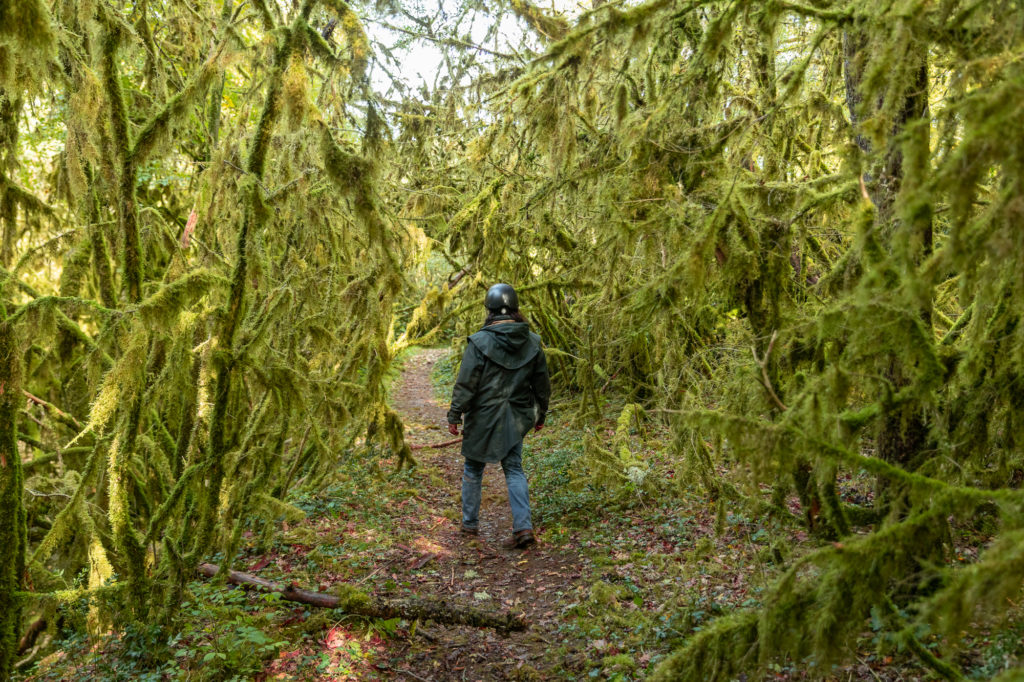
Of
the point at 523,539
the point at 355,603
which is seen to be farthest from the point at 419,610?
the point at 523,539

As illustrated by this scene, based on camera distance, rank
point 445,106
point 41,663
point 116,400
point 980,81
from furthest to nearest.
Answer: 1. point 445,106
2. point 41,663
3. point 116,400
4. point 980,81


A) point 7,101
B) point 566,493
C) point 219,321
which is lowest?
point 566,493

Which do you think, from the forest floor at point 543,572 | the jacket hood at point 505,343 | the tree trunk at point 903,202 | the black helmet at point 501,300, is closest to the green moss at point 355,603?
the forest floor at point 543,572

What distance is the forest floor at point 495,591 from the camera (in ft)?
12.9

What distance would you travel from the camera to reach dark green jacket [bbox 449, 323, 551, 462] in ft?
21.2

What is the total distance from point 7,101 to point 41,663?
4.55 meters

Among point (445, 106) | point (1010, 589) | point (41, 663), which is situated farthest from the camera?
point (445, 106)

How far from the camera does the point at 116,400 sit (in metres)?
3.54

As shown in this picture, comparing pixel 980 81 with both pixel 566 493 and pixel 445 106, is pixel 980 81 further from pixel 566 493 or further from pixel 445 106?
pixel 445 106

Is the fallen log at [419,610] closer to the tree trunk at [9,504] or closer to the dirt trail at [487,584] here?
the dirt trail at [487,584]

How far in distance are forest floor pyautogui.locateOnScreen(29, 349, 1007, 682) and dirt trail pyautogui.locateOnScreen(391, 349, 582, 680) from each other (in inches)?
0.7

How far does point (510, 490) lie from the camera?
6.28 metres

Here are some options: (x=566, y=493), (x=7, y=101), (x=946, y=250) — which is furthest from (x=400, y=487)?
(x=946, y=250)

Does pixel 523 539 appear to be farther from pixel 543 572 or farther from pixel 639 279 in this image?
pixel 639 279
